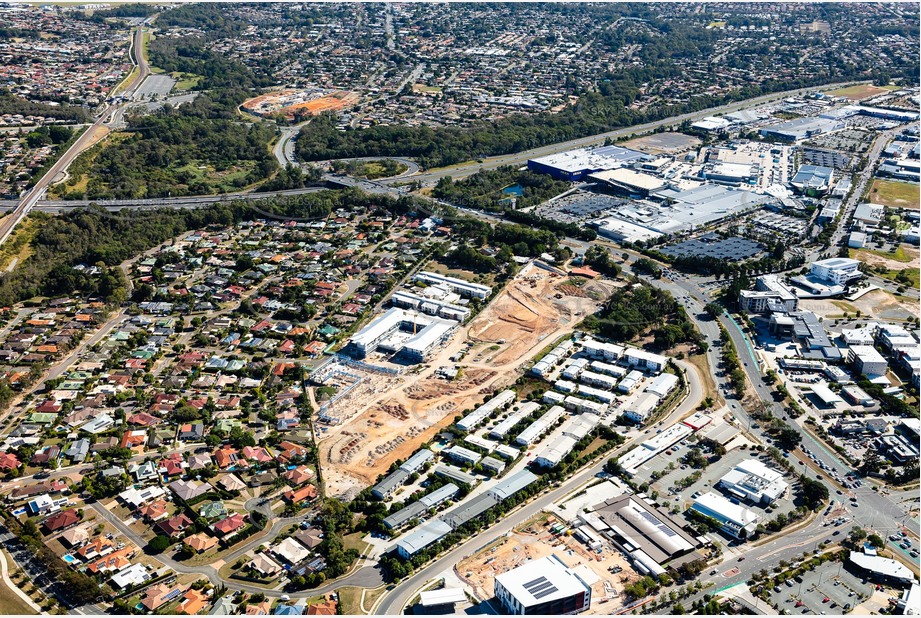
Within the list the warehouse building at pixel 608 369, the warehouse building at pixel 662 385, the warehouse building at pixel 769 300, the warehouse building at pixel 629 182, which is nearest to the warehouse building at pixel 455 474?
the warehouse building at pixel 662 385

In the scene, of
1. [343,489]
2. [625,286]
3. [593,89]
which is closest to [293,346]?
[343,489]

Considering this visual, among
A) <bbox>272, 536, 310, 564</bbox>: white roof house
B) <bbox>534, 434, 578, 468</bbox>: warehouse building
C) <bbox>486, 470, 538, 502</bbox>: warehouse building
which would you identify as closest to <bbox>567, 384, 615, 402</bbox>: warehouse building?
<bbox>534, 434, 578, 468</bbox>: warehouse building

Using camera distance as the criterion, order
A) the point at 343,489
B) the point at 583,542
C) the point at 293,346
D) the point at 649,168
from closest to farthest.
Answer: the point at 583,542, the point at 343,489, the point at 293,346, the point at 649,168

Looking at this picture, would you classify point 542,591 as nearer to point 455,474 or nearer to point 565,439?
point 455,474

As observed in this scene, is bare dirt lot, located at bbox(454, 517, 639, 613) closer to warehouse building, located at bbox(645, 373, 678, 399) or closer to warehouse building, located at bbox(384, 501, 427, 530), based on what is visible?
warehouse building, located at bbox(384, 501, 427, 530)

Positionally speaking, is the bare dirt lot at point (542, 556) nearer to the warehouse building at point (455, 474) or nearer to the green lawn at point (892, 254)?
the warehouse building at point (455, 474)

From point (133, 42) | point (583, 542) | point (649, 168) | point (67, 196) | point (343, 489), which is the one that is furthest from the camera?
point (133, 42)

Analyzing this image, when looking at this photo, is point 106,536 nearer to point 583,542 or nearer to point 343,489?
point 343,489
